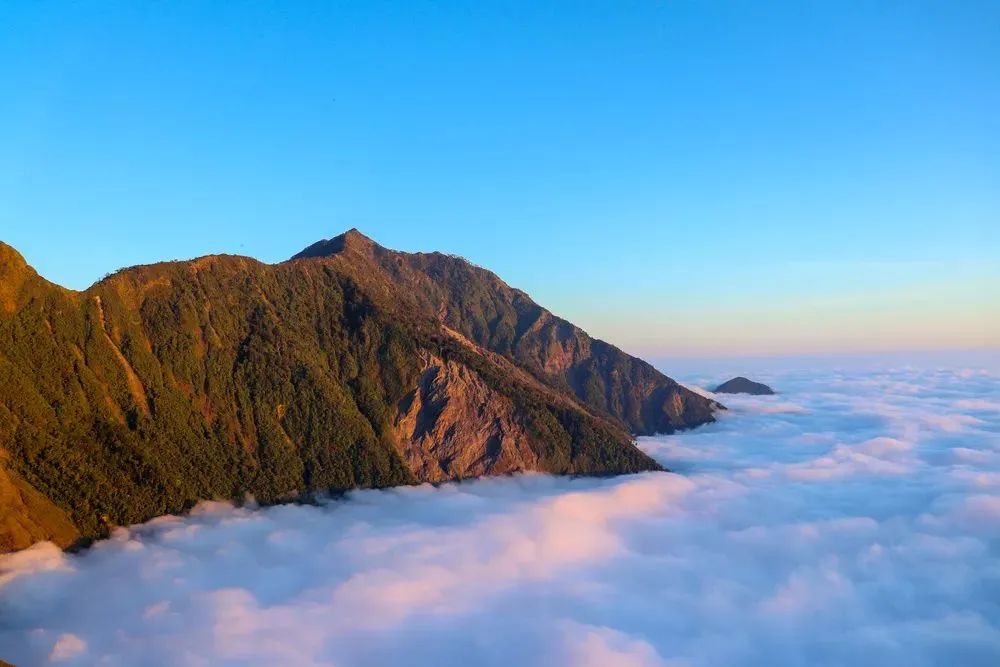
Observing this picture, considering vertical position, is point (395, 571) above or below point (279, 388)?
below

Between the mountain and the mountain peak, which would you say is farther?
the mountain peak

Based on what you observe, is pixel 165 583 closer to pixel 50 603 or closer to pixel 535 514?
pixel 50 603

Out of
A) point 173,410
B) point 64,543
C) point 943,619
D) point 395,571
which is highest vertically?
point 173,410

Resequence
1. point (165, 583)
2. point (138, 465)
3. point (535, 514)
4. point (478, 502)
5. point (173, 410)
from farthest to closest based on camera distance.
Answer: point (478, 502) < point (535, 514) < point (173, 410) < point (138, 465) < point (165, 583)

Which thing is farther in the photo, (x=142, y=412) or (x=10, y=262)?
(x=142, y=412)

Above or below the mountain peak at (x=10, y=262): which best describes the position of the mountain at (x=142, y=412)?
below

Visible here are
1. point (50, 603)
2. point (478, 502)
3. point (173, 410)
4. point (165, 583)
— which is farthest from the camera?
point (478, 502)

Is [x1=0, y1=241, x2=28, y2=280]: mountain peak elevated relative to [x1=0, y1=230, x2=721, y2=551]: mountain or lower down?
elevated

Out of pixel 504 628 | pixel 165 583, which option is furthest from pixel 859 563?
pixel 165 583

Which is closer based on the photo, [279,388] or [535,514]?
[535,514]

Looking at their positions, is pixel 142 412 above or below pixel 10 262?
below

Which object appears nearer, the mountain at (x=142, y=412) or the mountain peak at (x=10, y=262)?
the mountain at (x=142, y=412)
